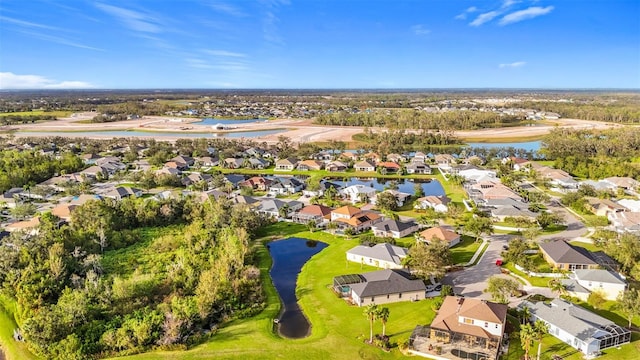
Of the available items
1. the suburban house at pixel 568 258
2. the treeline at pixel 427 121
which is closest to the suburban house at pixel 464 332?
the suburban house at pixel 568 258

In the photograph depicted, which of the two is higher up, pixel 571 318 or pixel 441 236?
pixel 571 318

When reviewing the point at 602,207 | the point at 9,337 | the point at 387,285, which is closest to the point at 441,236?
the point at 387,285

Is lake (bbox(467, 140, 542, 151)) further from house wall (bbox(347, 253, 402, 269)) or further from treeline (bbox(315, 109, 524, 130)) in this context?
house wall (bbox(347, 253, 402, 269))

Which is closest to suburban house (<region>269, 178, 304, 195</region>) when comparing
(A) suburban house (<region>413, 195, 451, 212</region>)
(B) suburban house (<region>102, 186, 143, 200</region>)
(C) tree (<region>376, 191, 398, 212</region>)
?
(C) tree (<region>376, 191, 398, 212</region>)

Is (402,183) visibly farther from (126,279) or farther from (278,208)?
(126,279)

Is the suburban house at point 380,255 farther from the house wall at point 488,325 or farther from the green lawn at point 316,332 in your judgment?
the house wall at point 488,325
